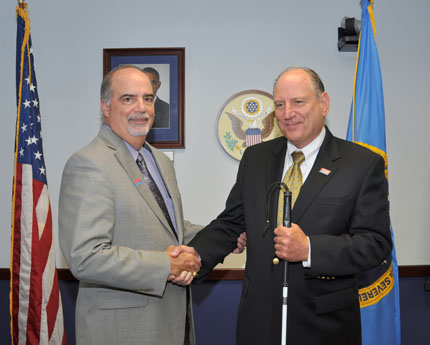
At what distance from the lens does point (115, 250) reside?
1.96 meters

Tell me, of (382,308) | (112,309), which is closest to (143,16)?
(112,309)

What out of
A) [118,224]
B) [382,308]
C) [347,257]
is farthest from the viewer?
[382,308]

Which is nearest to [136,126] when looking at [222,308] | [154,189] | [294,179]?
[154,189]

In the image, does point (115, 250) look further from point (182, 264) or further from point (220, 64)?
point (220, 64)

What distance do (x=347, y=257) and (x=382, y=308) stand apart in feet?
4.47

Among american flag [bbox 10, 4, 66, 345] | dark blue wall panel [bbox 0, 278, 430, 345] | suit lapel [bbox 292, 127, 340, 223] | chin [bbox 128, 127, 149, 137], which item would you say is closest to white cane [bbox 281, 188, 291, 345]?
suit lapel [bbox 292, 127, 340, 223]

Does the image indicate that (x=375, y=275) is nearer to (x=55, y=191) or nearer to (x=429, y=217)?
(x=429, y=217)

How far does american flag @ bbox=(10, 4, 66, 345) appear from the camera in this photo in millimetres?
2678

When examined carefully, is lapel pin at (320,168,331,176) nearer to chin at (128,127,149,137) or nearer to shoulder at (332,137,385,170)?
shoulder at (332,137,385,170)

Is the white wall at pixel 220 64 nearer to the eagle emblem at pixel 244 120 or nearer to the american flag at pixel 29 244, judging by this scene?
the eagle emblem at pixel 244 120

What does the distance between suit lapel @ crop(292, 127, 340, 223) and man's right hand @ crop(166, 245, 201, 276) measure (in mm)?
587

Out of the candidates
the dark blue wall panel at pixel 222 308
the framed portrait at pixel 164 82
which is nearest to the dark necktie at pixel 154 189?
the framed portrait at pixel 164 82

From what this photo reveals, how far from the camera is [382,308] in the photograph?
302 centimetres

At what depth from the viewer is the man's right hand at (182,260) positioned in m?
2.09
